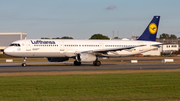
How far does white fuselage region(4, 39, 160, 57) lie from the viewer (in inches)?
1467

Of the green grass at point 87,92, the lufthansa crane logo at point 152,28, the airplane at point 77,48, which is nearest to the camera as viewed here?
the green grass at point 87,92

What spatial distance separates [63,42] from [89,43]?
15.8ft

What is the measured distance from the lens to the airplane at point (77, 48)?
123 ft

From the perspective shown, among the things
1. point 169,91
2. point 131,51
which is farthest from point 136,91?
point 131,51

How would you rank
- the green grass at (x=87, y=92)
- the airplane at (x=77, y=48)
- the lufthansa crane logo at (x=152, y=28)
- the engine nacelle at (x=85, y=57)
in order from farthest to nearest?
the lufthansa crane logo at (x=152, y=28) < the engine nacelle at (x=85, y=57) < the airplane at (x=77, y=48) < the green grass at (x=87, y=92)

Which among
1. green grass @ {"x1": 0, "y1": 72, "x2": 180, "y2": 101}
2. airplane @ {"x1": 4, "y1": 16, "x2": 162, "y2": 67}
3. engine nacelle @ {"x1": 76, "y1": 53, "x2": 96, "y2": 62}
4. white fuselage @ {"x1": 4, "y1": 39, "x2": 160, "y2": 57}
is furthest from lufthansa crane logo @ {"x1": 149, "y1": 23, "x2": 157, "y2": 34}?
green grass @ {"x1": 0, "y1": 72, "x2": 180, "y2": 101}

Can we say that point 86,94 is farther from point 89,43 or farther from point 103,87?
point 89,43

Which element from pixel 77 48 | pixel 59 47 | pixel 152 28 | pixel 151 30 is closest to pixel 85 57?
pixel 77 48

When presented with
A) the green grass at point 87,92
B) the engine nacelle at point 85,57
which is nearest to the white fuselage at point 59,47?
the engine nacelle at point 85,57

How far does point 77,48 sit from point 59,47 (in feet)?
10.5

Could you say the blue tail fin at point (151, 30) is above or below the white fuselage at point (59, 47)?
above

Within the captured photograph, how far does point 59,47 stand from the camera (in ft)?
129

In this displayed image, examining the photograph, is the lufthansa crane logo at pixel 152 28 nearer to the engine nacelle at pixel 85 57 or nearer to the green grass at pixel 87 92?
the engine nacelle at pixel 85 57

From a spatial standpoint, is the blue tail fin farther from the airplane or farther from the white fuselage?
the white fuselage
